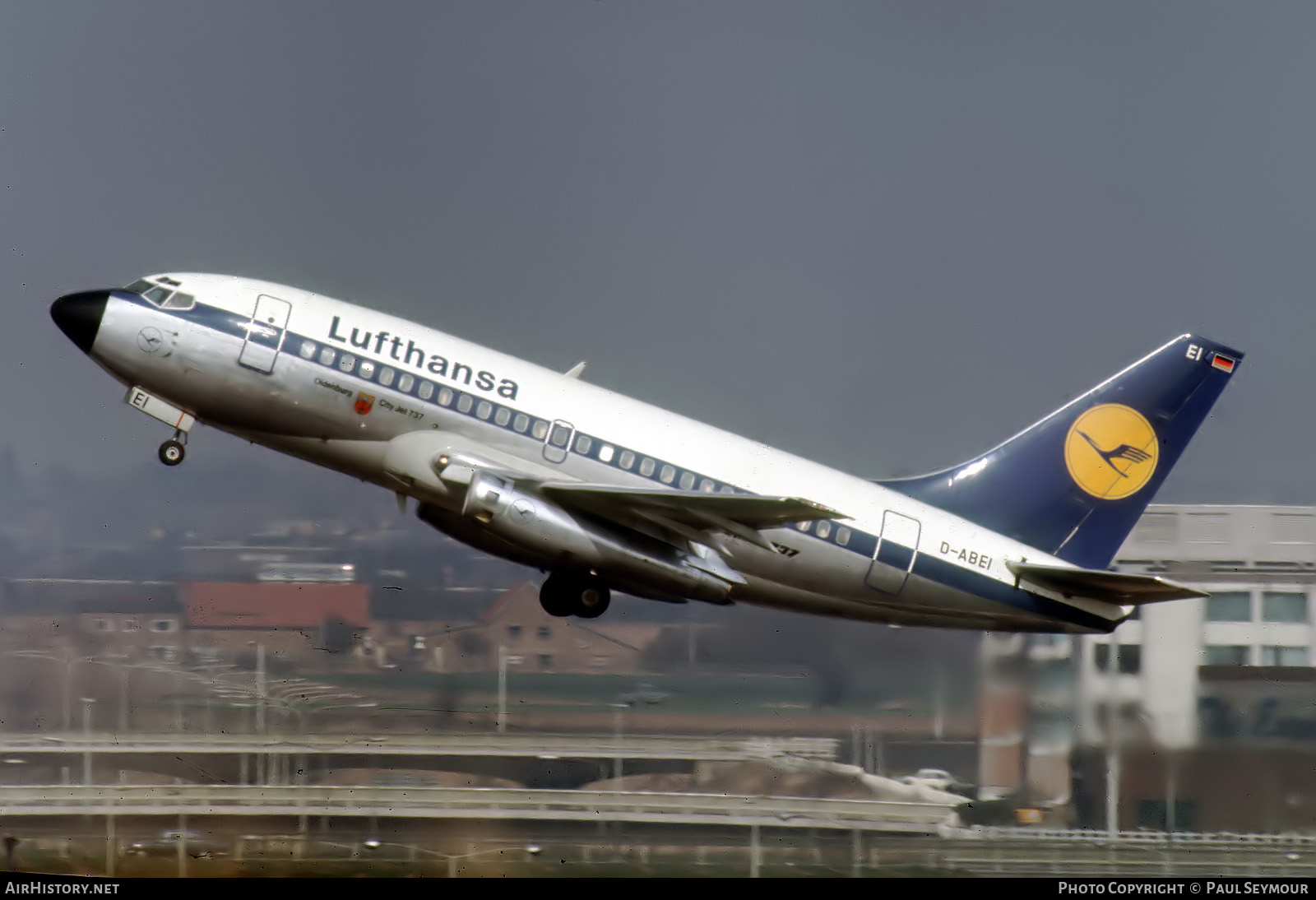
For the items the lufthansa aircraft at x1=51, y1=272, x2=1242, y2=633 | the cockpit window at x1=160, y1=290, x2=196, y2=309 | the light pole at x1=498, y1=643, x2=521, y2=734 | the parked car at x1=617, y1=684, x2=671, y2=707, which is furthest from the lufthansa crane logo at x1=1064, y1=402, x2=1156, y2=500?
the cockpit window at x1=160, y1=290, x2=196, y2=309

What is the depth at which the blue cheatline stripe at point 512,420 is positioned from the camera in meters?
23.3

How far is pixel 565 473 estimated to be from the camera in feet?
78.5

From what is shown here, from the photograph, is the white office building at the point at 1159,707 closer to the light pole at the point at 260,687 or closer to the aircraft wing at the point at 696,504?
the aircraft wing at the point at 696,504

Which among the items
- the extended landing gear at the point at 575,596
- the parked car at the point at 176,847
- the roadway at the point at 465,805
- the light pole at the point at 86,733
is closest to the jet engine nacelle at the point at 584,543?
the extended landing gear at the point at 575,596

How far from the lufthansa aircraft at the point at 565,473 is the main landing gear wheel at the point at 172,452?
0.04 meters

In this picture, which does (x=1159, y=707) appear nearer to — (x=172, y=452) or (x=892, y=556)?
(x=892, y=556)

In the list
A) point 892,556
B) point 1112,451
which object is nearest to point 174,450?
point 892,556

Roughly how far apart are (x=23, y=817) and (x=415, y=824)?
7474mm

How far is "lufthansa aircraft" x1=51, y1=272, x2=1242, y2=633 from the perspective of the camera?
23219mm

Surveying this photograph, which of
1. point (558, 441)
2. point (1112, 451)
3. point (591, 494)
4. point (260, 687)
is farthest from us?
point (1112, 451)

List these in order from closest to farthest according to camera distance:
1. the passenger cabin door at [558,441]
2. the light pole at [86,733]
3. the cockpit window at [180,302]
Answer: the cockpit window at [180,302]
the passenger cabin door at [558,441]
the light pole at [86,733]

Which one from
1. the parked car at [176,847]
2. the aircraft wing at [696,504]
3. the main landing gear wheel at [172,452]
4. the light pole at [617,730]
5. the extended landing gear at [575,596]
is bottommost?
the parked car at [176,847]

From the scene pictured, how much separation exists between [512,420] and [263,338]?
423 centimetres
